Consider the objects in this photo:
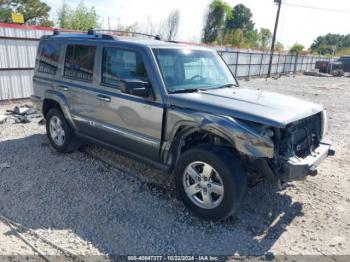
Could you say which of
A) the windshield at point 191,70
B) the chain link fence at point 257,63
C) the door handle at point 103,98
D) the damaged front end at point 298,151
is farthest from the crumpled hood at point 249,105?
the chain link fence at point 257,63

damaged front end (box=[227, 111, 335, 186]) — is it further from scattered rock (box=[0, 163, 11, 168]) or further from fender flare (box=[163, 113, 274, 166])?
scattered rock (box=[0, 163, 11, 168])

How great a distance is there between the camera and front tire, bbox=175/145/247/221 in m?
3.21

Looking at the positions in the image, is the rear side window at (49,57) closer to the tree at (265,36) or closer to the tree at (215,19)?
the tree at (215,19)

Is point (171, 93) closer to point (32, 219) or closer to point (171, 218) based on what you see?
point (171, 218)

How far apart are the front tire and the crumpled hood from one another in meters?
0.46

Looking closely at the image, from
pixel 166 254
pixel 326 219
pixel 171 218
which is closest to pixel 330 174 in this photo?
pixel 326 219

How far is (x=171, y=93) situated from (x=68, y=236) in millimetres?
1930

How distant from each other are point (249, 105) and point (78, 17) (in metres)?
29.6

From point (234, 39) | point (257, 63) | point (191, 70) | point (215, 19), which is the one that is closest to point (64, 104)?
point (191, 70)

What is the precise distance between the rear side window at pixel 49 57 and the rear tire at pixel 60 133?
0.70 metres

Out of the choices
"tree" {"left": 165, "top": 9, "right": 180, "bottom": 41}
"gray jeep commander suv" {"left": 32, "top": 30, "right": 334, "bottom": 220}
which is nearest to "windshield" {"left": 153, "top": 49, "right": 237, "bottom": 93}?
"gray jeep commander suv" {"left": 32, "top": 30, "right": 334, "bottom": 220}

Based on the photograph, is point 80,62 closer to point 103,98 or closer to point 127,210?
point 103,98

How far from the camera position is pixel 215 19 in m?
41.0

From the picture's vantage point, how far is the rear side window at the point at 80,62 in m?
4.50
